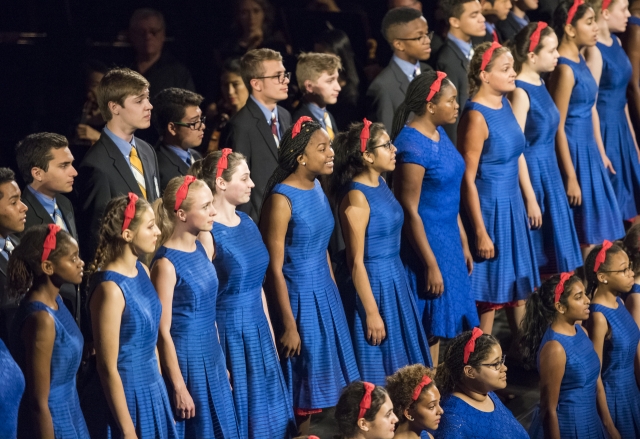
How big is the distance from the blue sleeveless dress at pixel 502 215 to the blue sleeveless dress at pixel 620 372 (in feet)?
2.15

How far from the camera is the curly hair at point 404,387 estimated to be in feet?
14.5

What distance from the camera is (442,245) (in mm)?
5586

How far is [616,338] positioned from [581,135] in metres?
1.76

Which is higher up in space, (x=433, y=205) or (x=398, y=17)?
(x=398, y=17)

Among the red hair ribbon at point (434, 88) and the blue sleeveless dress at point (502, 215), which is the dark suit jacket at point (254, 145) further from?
the blue sleeveless dress at point (502, 215)

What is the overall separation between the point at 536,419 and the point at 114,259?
206 centimetres

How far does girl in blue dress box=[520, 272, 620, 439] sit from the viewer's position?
16.3ft

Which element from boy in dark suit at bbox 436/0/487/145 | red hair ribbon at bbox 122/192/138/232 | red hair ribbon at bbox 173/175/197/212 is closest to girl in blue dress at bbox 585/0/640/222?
boy in dark suit at bbox 436/0/487/145

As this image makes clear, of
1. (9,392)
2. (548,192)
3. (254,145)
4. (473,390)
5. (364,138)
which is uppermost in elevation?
(364,138)

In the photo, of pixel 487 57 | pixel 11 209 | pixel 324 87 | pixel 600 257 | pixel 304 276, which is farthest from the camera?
pixel 324 87

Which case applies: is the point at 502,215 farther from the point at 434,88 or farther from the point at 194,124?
the point at 194,124

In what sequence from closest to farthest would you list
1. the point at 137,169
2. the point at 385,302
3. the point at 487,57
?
the point at 137,169 < the point at 385,302 < the point at 487,57

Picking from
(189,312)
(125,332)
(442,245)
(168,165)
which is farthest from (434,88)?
(125,332)

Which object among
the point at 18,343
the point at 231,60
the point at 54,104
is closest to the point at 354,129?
the point at 231,60
